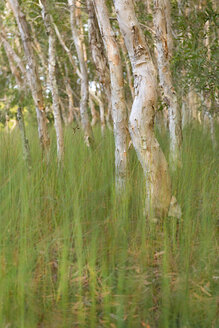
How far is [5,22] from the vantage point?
47.4ft

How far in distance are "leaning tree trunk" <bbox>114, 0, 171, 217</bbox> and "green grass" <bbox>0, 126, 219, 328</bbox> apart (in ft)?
0.53

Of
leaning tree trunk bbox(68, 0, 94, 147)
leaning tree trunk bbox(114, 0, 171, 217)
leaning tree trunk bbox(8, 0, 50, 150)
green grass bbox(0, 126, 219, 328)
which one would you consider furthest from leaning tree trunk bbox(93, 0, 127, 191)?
leaning tree trunk bbox(68, 0, 94, 147)

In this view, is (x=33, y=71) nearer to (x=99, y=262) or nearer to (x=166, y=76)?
(x=166, y=76)

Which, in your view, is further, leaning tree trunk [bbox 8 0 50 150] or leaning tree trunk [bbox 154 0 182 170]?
leaning tree trunk [bbox 8 0 50 150]

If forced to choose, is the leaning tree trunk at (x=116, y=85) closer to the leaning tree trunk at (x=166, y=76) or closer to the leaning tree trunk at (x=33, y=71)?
the leaning tree trunk at (x=166, y=76)

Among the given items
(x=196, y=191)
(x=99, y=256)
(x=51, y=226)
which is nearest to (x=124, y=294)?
(x=99, y=256)

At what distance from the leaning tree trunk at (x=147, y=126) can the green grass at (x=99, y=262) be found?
163 mm

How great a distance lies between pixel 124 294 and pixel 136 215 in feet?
3.69

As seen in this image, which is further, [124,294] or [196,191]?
[196,191]

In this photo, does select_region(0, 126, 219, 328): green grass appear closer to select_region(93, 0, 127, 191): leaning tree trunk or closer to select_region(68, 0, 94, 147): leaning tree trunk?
select_region(93, 0, 127, 191): leaning tree trunk

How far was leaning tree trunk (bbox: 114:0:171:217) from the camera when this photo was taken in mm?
4418

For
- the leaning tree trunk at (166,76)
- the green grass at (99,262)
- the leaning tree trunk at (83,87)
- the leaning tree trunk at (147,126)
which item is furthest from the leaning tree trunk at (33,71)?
the leaning tree trunk at (147,126)

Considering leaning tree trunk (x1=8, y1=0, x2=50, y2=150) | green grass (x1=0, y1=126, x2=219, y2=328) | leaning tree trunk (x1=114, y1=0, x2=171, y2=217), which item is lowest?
green grass (x1=0, y1=126, x2=219, y2=328)

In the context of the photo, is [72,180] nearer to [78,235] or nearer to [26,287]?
[78,235]
